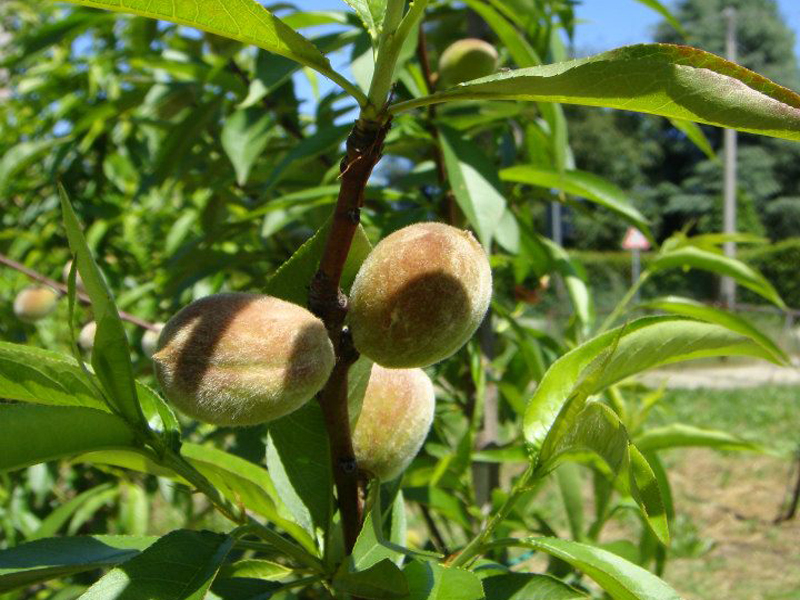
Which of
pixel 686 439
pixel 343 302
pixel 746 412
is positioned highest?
pixel 343 302

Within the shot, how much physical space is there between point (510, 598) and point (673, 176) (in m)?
26.0

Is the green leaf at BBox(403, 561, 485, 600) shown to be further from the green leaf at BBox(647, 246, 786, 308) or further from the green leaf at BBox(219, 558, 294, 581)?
the green leaf at BBox(647, 246, 786, 308)

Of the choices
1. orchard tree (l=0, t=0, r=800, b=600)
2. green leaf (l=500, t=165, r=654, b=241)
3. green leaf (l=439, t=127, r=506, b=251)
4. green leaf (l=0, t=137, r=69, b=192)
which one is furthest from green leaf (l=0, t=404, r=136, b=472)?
green leaf (l=0, t=137, r=69, b=192)

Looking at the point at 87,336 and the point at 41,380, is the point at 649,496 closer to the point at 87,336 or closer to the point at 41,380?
the point at 41,380

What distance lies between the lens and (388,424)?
61cm

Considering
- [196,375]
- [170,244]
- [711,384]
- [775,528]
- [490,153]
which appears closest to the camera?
[196,375]

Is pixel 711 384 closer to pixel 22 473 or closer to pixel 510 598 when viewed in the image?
pixel 22 473

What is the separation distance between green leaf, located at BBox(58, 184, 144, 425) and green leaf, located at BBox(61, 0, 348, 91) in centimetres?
11

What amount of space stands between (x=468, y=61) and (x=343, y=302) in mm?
720

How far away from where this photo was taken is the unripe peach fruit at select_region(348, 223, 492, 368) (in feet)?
1.59

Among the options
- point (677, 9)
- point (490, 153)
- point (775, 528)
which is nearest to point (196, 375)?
point (490, 153)

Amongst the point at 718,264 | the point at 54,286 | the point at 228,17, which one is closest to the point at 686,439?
the point at 718,264

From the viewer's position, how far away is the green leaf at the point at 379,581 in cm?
49

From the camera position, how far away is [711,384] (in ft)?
26.6
